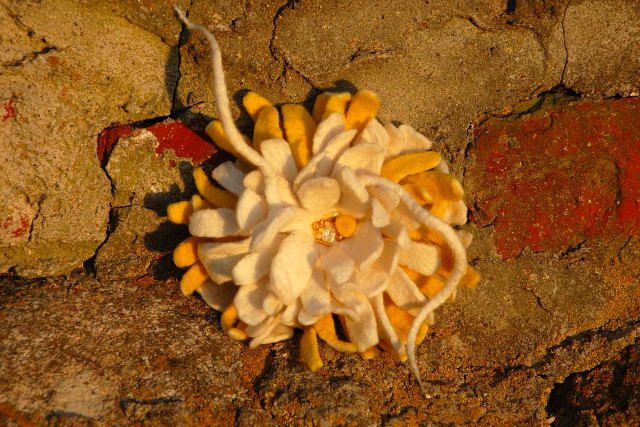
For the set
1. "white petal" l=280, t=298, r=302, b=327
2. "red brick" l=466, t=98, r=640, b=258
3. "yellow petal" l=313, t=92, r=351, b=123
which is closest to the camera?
"white petal" l=280, t=298, r=302, b=327

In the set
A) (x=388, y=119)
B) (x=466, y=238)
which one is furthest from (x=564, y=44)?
(x=466, y=238)

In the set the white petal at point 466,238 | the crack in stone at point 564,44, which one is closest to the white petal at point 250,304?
the white petal at point 466,238

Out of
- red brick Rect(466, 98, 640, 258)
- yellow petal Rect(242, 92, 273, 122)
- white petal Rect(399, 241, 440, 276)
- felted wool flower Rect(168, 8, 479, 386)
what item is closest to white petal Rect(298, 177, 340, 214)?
felted wool flower Rect(168, 8, 479, 386)

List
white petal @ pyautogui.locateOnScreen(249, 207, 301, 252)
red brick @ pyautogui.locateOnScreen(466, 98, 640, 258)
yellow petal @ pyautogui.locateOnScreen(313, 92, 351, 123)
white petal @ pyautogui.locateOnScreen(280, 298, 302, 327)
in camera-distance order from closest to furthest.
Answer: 1. white petal @ pyautogui.locateOnScreen(249, 207, 301, 252)
2. white petal @ pyautogui.locateOnScreen(280, 298, 302, 327)
3. yellow petal @ pyautogui.locateOnScreen(313, 92, 351, 123)
4. red brick @ pyautogui.locateOnScreen(466, 98, 640, 258)

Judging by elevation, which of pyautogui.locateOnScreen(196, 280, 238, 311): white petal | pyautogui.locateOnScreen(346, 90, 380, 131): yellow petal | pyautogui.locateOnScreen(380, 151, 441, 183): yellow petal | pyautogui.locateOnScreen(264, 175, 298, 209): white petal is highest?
pyautogui.locateOnScreen(346, 90, 380, 131): yellow petal

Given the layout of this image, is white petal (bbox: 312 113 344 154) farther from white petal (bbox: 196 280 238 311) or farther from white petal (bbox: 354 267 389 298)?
white petal (bbox: 196 280 238 311)

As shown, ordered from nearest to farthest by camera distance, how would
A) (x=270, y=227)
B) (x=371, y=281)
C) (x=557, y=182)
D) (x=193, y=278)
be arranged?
(x=270, y=227) < (x=371, y=281) < (x=193, y=278) < (x=557, y=182)

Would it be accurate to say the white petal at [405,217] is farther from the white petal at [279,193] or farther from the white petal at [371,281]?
the white petal at [279,193]

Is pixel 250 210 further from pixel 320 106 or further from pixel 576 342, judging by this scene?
pixel 576 342
